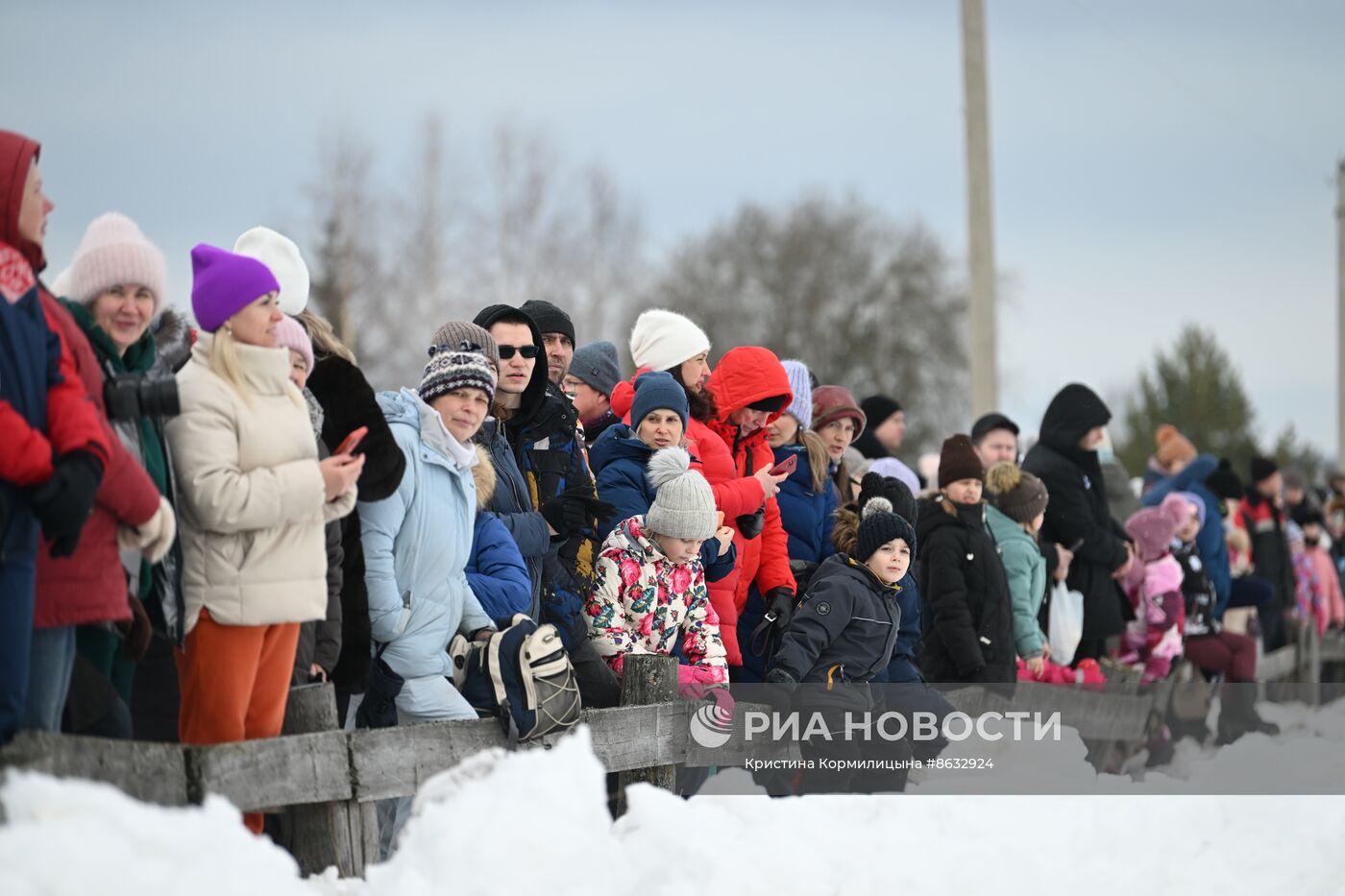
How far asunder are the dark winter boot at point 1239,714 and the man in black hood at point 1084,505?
2.54m

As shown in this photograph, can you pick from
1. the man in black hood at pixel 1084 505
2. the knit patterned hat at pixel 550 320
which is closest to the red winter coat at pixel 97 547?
the knit patterned hat at pixel 550 320

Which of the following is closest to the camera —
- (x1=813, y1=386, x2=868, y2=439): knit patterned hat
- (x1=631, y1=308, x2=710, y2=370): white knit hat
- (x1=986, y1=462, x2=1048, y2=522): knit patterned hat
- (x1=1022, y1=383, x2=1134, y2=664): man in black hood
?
(x1=631, y1=308, x2=710, y2=370): white knit hat

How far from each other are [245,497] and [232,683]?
57cm

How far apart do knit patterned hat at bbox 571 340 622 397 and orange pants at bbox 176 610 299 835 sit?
10.5 ft

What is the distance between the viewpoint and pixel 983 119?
550 inches

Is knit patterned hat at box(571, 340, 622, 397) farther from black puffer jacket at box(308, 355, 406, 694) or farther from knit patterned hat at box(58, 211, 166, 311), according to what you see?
knit patterned hat at box(58, 211, 166, 311)

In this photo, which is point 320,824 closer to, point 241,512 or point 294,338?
point 241,512

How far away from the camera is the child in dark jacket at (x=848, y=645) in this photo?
684 centimetres

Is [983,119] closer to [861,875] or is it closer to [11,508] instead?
[861,875]

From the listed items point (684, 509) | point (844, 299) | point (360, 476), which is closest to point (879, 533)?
point (684, 509)

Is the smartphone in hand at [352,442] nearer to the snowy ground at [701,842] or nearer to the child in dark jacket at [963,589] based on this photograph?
Answer: the snowy ground at [701,842]

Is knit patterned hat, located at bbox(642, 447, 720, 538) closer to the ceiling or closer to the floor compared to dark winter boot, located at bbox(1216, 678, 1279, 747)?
closer to the ceiling

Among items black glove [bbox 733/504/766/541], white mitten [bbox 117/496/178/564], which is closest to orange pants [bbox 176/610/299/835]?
white mitten [bbox 117/496/178/564]

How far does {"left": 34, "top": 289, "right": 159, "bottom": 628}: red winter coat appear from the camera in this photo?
13.2ft
